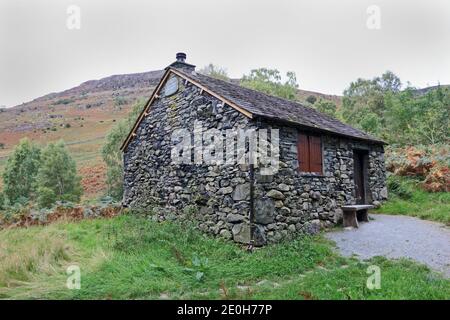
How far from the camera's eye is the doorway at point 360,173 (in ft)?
39.4

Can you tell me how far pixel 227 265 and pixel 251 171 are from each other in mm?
2321

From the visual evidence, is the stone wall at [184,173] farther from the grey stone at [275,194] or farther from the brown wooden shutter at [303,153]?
the brown wooden shutter at [303,153]

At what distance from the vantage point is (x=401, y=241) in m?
7.91

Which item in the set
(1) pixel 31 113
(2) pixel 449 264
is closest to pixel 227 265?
(2) pixel 449 264

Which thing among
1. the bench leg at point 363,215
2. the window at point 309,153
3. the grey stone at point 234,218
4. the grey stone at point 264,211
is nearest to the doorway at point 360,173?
the bench leg at point 363,215

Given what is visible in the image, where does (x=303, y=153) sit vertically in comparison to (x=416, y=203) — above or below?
above

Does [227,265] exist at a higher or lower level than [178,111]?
lower

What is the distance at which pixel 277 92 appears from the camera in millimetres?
29266

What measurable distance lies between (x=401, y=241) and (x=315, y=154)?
3.21 m

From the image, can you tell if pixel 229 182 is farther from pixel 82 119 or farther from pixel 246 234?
pixel 82 119

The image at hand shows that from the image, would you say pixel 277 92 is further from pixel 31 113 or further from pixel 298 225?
pixel 31 113

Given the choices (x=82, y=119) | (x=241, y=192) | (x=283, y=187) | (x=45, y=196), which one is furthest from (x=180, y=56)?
(x=82, y=119)

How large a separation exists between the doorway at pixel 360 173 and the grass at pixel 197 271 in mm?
4647
